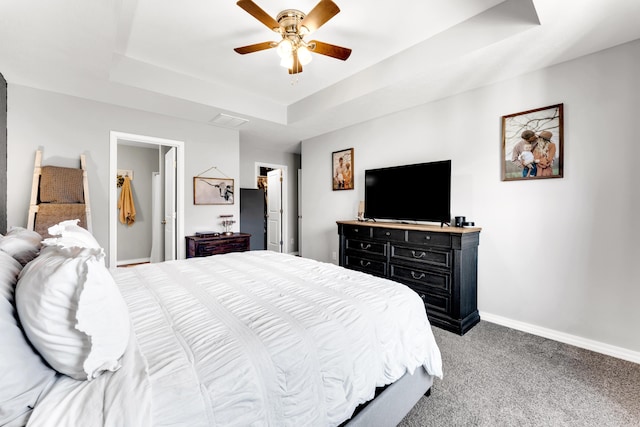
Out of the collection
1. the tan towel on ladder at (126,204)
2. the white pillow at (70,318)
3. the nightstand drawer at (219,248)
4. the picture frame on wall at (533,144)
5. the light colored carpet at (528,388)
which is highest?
the picture frame on wall at (533,144)

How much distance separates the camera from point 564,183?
2459 mm

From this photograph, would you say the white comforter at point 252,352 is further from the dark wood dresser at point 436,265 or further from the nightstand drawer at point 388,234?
the nightstand drawer at point 388,234

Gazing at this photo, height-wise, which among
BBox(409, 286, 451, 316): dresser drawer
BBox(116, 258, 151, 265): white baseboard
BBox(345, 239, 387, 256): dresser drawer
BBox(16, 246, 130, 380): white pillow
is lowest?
BBox(116, 258, 151, 265): white baseboard

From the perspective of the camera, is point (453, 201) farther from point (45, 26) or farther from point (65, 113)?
point (65, 113)

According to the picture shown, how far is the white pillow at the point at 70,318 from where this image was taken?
755mm

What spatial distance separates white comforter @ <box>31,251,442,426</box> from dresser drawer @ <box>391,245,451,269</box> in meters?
1.28

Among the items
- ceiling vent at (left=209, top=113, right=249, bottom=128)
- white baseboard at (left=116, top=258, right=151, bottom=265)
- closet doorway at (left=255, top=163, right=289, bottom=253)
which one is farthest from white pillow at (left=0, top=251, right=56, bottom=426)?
white baseboard at (left=116, top=258, right=151, bottom=265)

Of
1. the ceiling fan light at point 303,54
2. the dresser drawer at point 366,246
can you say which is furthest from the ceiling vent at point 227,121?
the dresser drawer at point 366,246

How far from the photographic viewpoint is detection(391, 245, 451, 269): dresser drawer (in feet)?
Result: 9.02

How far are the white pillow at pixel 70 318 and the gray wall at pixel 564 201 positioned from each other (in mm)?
3092

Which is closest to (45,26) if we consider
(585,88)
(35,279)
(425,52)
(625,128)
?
(35,279)

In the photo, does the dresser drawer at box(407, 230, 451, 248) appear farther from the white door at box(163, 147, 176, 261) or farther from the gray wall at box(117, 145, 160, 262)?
the gray wall at box(117, 145, 160, 262)

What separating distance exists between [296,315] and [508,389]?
164 centimetres

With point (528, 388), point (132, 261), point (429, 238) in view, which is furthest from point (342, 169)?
point (132, 261)
